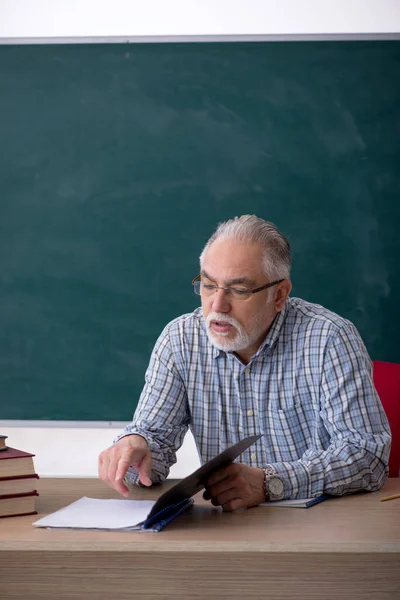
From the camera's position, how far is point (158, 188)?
10.9 ft

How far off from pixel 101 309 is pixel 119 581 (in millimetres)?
2229

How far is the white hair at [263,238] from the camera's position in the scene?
6.38ft

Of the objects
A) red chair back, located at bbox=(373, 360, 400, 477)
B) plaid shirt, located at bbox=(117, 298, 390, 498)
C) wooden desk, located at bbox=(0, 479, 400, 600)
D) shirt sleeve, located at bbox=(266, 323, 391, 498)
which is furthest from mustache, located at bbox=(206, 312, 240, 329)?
wooden desk, located at bbox=(0, 479, 400, 600)

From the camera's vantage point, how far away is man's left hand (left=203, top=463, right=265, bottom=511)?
1432mm

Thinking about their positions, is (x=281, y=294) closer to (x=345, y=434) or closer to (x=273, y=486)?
(x=345, y=434)

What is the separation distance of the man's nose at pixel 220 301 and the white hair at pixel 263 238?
0.36ft

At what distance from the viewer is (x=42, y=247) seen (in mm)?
3348

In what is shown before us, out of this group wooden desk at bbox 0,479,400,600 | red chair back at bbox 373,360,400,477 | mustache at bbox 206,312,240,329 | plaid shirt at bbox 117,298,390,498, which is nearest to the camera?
wooden desk at bbox 0,479,400,600

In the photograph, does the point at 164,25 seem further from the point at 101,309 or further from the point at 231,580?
the point at 231,580

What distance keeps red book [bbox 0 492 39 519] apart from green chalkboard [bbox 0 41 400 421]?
1931 millimetres

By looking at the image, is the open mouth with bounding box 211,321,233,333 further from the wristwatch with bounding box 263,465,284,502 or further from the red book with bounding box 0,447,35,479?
the red book with bounding box 0,447,35,479

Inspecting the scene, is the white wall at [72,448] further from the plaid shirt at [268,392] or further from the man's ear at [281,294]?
the man's ear at [281,294]

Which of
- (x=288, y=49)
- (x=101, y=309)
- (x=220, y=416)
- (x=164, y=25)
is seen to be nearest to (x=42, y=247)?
(x=101, y=309)

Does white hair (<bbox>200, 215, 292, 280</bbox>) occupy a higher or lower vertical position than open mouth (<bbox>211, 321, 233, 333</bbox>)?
higher
